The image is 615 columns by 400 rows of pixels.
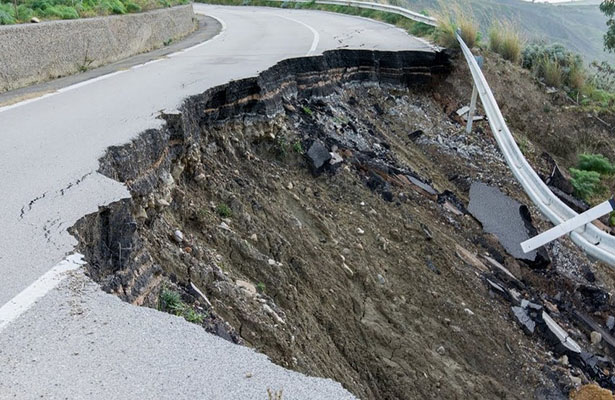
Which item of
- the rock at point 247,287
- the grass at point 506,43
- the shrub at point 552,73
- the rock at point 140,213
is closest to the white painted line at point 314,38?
the grass at point 506,43

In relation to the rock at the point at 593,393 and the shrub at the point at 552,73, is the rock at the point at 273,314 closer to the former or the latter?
the rock at the point at 593,393

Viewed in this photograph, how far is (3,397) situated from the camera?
2.86 metres

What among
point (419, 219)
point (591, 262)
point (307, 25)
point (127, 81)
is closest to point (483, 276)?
point (419, 219)

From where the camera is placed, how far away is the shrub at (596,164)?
13242 mm

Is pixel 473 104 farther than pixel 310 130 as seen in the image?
Yes

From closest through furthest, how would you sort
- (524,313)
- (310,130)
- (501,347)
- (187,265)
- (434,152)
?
1. (187,265)
2. (501,347)
3. (524,313)
4. (310,130)
5. (434,152)

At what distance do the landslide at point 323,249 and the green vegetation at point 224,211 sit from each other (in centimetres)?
3

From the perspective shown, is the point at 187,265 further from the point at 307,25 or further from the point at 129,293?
the point at 307,25

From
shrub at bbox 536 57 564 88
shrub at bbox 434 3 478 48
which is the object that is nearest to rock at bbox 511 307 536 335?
shrub at bbox 434 3 478 48

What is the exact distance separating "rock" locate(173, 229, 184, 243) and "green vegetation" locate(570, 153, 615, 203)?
9.15 metres

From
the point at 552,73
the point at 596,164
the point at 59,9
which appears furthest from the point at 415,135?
the point at 59,9

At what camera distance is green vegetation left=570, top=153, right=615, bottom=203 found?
12.4m

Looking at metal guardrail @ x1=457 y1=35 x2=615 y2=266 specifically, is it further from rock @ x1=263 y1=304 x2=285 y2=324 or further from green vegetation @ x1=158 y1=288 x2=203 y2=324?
green vegetation @ x1=158 y1=288 x2=203 y2=324

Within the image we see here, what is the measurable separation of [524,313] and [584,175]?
18.6ft
